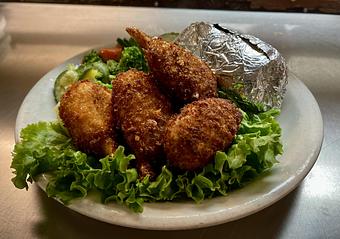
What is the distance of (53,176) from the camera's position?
121cm

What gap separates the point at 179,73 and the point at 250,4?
1.33 metres

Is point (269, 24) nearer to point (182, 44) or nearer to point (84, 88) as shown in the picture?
point (182, 44)

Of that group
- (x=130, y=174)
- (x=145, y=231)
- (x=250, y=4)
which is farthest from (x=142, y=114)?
(x=250, y=4)

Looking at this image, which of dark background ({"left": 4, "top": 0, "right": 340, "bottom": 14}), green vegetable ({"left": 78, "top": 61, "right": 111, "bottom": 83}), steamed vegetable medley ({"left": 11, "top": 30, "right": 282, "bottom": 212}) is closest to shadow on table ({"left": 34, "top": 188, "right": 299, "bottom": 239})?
steamed vegetable medley ({"left": 11, "top": 30, "right": 282, "bottom": 212})

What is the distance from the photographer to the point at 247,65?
1551 millimetres

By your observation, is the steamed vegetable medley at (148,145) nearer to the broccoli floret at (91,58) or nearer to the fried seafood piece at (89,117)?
the fried seafood piece at (89,117)

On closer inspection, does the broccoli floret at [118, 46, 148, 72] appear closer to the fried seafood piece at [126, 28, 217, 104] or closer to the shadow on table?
the fried seafood piece at [126, 28, 217, 104]

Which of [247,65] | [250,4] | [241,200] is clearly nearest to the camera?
[241,200]

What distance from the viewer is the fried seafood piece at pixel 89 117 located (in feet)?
4.29

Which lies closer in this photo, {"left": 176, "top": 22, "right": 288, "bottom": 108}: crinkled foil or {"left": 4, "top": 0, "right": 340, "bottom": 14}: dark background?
{"left": 176, "top": 22, "right": 288, "bottom": 108}: crinkled foil

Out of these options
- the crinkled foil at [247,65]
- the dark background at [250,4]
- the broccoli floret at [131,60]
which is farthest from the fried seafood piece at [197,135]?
the dark background at [250,4]

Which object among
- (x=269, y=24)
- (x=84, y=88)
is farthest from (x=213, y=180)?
(x=269, y=24)

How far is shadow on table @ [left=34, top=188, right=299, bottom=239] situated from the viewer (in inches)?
47.6

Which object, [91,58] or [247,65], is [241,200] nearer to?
[247,65]
